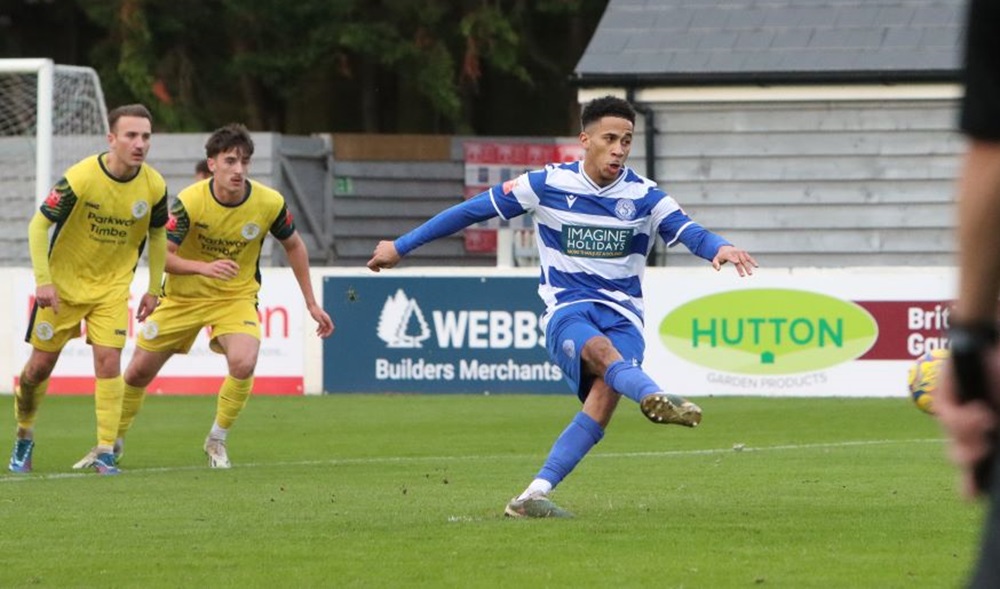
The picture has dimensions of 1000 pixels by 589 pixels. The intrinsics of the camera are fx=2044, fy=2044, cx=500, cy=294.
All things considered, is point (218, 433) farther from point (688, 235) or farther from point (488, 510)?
point (688, 235)

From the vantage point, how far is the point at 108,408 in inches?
479

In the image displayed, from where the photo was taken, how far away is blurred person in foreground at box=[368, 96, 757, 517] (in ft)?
29.7

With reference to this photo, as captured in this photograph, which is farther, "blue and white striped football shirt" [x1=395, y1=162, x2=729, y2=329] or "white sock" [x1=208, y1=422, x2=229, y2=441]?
"white sock" [x1=208, y1=422, x2=229, y2=441]

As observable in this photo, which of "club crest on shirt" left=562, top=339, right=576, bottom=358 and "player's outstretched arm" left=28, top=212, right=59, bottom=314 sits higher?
"player's outstretched arm" left=28, top=212, right=59, bottom=314

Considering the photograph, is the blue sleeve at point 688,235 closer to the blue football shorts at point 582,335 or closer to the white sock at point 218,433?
the blue football shorts at point 582,335

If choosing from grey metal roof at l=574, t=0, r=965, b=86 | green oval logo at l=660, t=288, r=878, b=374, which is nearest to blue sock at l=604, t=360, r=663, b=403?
green oval logo at l=660, t=288, r=878, b=374

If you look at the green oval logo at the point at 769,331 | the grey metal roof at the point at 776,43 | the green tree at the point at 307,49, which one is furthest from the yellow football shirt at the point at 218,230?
the green tree at the point at 307,49

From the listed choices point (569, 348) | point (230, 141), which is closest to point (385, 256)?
point (569, 348)

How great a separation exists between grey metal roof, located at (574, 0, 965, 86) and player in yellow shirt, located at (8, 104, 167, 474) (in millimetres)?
13777

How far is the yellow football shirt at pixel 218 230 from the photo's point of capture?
1273 cm

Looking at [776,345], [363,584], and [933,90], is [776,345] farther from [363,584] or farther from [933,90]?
[363,584]

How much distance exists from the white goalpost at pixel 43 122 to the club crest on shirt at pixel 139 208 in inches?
399

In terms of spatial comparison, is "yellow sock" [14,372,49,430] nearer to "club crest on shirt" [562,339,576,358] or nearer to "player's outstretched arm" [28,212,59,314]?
"player's outstretched arm" [28,212,59,314]

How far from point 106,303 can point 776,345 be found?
352 inches
